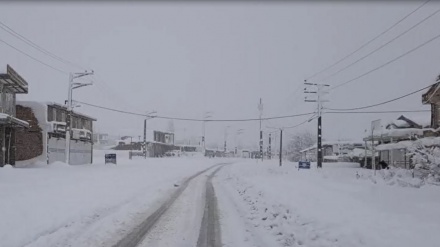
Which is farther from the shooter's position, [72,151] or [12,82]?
[72,151]

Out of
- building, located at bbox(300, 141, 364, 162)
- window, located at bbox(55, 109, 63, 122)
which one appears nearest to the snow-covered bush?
window, located at bbox(55, 109, 63, 122)

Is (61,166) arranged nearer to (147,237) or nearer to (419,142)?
(419,142)

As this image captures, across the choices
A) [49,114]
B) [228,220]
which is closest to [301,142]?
[49,114]

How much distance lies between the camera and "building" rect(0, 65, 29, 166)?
109 feet

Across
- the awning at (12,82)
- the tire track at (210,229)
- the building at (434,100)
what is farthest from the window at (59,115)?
the building at (434,100)

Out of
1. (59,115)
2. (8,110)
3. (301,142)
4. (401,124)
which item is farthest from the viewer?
(301,142)

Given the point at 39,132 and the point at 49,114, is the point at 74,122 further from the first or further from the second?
the point at 39,132

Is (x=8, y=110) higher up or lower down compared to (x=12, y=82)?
lower down

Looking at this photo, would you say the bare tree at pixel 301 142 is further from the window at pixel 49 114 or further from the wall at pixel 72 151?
the window at pixel 49 114

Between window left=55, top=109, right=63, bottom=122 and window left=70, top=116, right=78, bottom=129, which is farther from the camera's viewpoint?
window left=70, top=116, right=78, bottom=129

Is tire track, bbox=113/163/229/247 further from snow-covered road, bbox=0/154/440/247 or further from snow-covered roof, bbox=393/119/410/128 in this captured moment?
snow-covered roof, bbox=393/119/410/128

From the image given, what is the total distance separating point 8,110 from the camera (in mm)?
35531

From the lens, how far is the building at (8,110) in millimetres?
33172

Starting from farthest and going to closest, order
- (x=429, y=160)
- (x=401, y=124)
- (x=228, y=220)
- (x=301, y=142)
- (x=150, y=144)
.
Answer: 1. (x=301, y=142)
2. (x=150, y=144)
3. (x=401, y=124)
4. (x=429, y=160)
5. (x=228, y=220)
